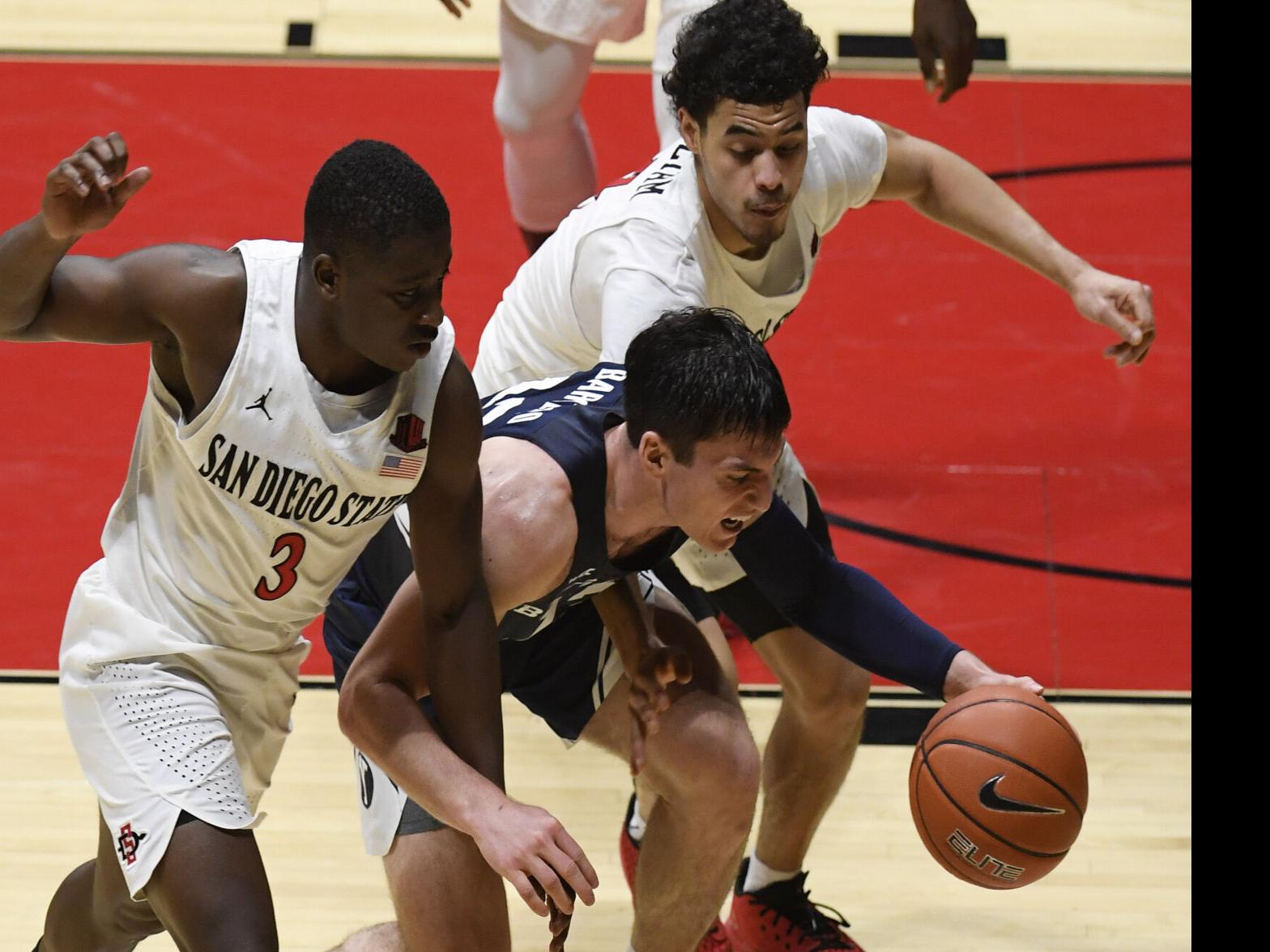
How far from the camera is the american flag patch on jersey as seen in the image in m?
3.21

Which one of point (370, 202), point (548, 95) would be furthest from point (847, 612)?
point (548, 95)

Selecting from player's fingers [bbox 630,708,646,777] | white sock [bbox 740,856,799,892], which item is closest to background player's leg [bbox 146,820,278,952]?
player's fingers [bbox 630,708,646,777]

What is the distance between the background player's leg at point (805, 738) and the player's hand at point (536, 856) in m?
1.22

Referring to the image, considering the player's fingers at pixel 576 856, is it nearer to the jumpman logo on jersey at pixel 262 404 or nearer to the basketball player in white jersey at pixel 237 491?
the basketball player in white jersey at pixel 237 491

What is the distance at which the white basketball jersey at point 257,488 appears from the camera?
3.16 meters

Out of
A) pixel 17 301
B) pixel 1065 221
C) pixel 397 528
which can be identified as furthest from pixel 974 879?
pixel 1065 221

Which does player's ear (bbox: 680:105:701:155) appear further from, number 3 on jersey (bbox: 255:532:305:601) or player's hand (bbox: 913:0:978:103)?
number 3 on jersey (bbox: 255:532:305:601)

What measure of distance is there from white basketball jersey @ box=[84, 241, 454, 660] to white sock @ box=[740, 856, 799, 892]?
4.57 feet

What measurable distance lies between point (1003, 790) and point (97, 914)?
1.72 m

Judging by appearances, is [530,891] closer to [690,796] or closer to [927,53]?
[690,796]

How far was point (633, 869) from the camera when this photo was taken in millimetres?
4340

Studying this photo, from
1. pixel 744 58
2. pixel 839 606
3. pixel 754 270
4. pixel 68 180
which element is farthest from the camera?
pixel 754 270

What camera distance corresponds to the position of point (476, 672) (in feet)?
10.7
